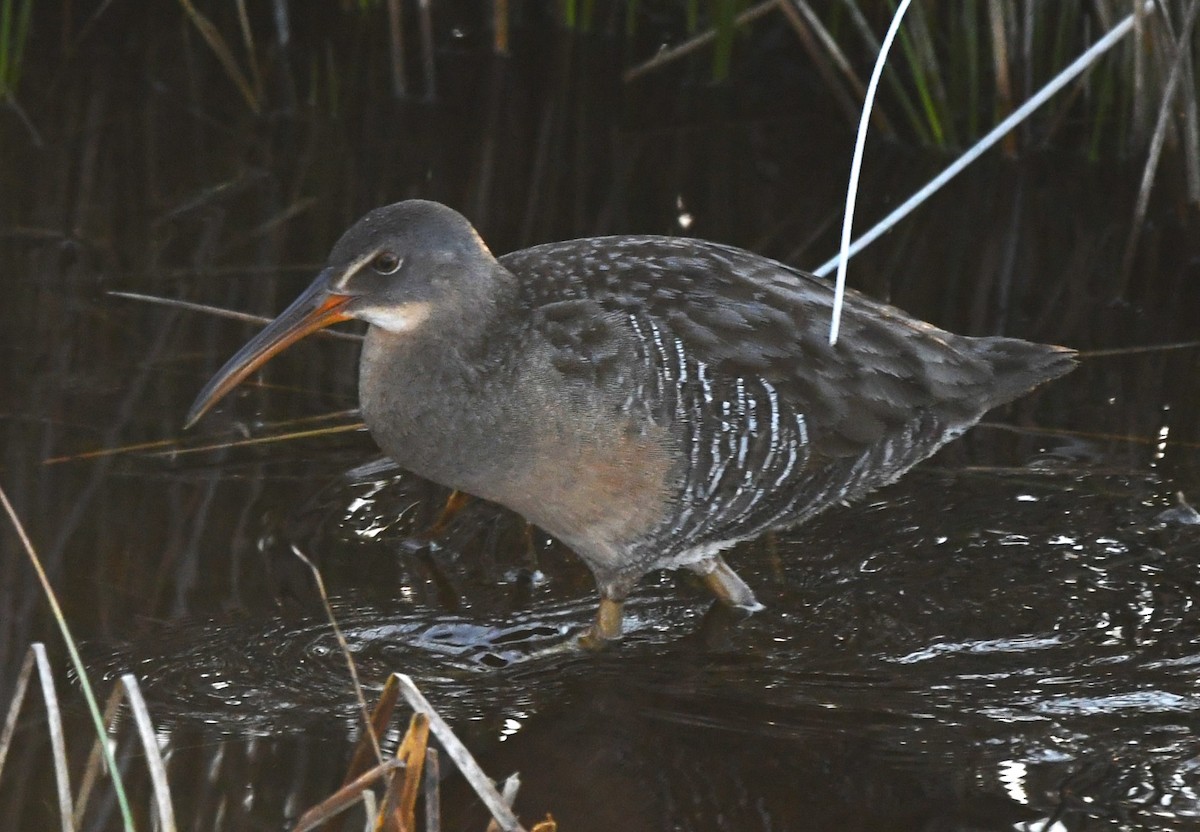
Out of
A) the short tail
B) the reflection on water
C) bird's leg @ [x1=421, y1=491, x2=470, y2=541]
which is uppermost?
the short tail

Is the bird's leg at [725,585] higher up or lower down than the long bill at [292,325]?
lower down

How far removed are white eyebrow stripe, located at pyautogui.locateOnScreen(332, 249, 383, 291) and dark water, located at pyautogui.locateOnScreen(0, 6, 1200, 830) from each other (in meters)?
0.76

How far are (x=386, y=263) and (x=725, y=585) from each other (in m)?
1.07

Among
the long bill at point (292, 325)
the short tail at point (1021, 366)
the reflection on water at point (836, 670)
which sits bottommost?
the reflection on water at point (836, 670)

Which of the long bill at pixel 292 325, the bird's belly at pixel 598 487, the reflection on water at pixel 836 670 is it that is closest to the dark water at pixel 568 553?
the reflection on water at pixel 836 670

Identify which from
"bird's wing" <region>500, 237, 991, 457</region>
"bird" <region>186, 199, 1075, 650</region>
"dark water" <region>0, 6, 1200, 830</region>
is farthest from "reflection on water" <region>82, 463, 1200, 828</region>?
"bird's wing" <region>500, 237, 991, 457</region>

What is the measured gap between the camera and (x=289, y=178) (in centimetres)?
585

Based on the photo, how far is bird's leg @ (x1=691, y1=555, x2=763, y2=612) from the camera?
3.91m

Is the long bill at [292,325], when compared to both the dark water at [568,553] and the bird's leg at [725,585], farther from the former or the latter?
the bird's leg at [725,585]

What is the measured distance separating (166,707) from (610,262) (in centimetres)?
125

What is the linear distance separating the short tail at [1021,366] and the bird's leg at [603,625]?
925mm

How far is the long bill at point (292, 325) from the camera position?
3.47m

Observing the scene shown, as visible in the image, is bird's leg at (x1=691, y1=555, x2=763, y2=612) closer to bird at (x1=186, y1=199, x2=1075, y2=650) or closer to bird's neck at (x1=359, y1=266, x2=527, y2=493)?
bird at (x1=186, y1=199, x2=1075, y2=650)

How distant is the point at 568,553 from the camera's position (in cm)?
417
